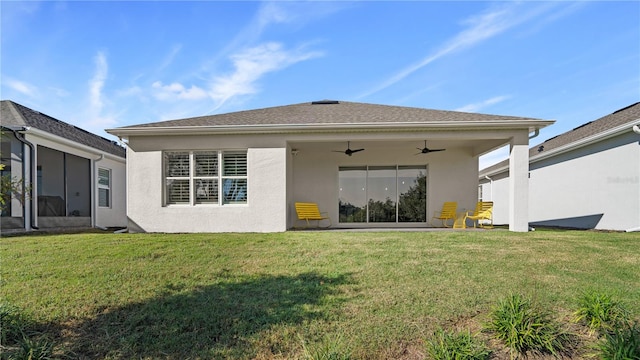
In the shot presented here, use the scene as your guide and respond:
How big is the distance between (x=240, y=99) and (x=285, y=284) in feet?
36.1

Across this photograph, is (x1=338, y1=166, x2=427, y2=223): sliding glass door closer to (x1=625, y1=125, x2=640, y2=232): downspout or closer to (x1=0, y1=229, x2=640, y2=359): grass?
(x1=0, y1=229, x2=640, y2=359): grass

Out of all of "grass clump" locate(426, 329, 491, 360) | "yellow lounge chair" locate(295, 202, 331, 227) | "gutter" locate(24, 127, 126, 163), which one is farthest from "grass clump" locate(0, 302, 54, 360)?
"gutter" locate(24, 127, 126, 163)

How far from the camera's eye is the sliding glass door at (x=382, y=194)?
11930 mm

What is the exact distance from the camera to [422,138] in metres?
9.34

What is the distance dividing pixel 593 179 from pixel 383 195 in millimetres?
7343

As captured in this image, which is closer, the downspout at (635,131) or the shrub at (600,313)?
Result: the shrub at (600,313)

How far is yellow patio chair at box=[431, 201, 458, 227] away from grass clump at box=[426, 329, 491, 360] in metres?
8.22

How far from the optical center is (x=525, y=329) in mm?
3381

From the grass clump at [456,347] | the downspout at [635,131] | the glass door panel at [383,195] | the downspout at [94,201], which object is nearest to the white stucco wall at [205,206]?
the glass door panel at [383,195]

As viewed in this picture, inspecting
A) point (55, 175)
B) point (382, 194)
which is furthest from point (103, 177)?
point (382, 194)

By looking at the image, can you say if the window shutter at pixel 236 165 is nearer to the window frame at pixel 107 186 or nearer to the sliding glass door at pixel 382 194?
the sliding glass door at pixel 382 194

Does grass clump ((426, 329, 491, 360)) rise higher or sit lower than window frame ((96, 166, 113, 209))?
lower

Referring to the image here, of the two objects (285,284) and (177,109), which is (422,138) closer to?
(285,284)

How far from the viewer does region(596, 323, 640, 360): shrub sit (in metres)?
2.96
